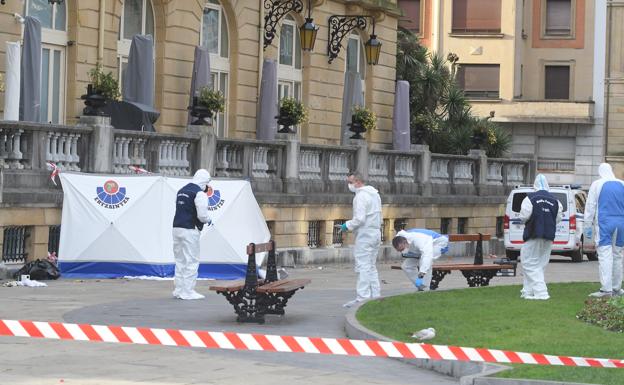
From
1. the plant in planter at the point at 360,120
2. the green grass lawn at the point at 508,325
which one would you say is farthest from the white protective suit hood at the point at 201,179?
the plant in planter at the point at 360,120

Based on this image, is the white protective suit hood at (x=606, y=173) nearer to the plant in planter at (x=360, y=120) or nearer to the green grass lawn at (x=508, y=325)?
the green grass lawn at (x=508, y=325)

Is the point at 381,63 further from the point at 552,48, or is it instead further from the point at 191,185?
the point at 552,48

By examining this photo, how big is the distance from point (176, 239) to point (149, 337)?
7.43 metres

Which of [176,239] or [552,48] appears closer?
[176,239]

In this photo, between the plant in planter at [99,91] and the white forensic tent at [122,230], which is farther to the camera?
the plant in planter at [99,91]

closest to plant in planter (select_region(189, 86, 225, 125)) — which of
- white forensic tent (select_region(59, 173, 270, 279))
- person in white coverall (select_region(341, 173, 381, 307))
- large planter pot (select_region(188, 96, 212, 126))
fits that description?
large planter pot (select_region(188, 96, 212, 126))

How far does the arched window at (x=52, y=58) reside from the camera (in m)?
27.7

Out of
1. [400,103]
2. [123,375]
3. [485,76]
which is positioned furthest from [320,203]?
[485,76]

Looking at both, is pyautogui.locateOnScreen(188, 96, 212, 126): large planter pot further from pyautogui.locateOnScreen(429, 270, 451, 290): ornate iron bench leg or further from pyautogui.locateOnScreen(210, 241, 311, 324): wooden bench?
pyautogui.locateOnScreen(210, 241, 311, 324): wooden bench

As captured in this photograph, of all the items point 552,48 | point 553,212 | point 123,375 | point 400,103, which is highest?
point 552,48

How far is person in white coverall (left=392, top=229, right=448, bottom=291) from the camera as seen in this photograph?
19.9 metres

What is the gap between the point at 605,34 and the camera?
212 ft

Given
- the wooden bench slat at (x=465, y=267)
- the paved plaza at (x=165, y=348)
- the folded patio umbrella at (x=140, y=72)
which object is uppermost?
the folded patio umbrella at (x=140, y=72)

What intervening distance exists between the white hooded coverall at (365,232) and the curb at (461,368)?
3.13 metres
